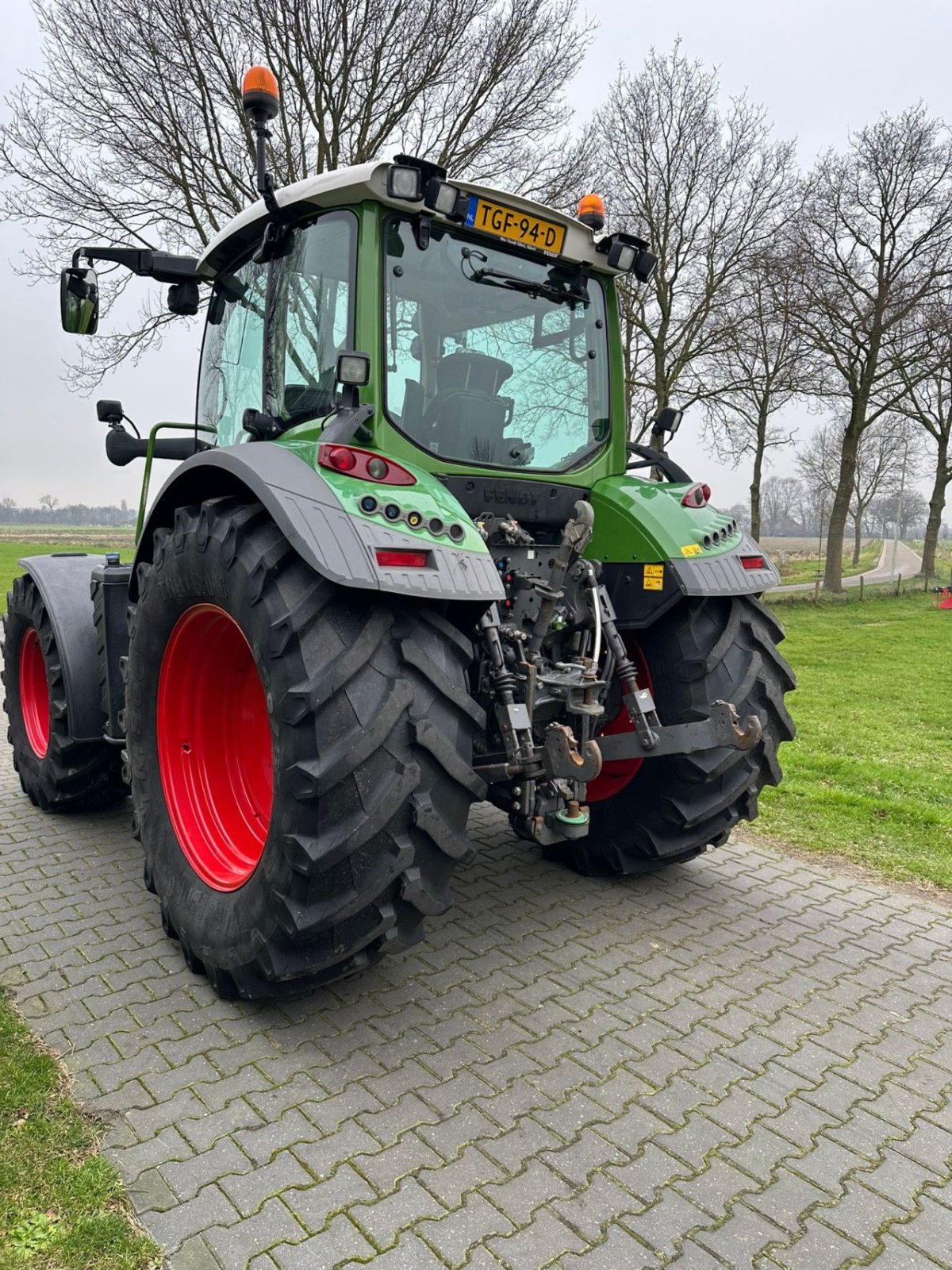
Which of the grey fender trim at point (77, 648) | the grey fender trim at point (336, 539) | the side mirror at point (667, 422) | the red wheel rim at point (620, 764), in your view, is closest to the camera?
the grey fender trim at point (336, 539)

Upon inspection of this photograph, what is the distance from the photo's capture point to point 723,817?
11.4ft

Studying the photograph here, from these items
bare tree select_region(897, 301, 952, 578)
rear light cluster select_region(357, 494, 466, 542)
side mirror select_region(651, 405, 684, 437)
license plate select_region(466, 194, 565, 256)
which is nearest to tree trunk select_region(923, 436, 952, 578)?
bare tree select_region(897, 301, 952, 578)

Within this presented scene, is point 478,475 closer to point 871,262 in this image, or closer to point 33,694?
point 33,694

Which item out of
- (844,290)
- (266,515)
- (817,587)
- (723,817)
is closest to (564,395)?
(266,515)

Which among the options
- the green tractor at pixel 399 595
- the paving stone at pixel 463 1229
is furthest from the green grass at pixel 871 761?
the paving stone at pixel 463 1229

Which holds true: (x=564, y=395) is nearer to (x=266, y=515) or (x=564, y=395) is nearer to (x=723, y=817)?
(x=266, y=515)

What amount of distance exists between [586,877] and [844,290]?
1936 cm

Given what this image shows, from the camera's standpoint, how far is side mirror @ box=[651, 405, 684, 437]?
3.95 m

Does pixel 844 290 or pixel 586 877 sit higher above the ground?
pixel 844 290

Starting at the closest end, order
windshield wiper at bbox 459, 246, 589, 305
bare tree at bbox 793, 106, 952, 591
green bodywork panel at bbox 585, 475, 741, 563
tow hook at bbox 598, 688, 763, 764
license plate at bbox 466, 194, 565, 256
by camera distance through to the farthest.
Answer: tow hook at bbox 598, 688, 763, 764, license plate at bbox 466, 194, 565, 256, windshield wiper at bbox 459, 246, 589, 305, green bodywork panel at bbox 585, 475, 741, 563, bare tree at bbox 793, 106, 952, 591

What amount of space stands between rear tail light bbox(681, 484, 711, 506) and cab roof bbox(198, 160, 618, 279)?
3.10ft

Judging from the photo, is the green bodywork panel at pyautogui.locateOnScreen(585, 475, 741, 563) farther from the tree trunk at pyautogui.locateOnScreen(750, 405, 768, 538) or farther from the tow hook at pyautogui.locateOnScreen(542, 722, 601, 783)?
the tree trunk at pyautogui.locateOnScreen(750, 405, 768, 538)

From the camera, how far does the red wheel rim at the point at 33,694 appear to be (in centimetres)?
479

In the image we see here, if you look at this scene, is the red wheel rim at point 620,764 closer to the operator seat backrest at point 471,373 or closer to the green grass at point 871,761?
the operator seat backrest at point 471,373
